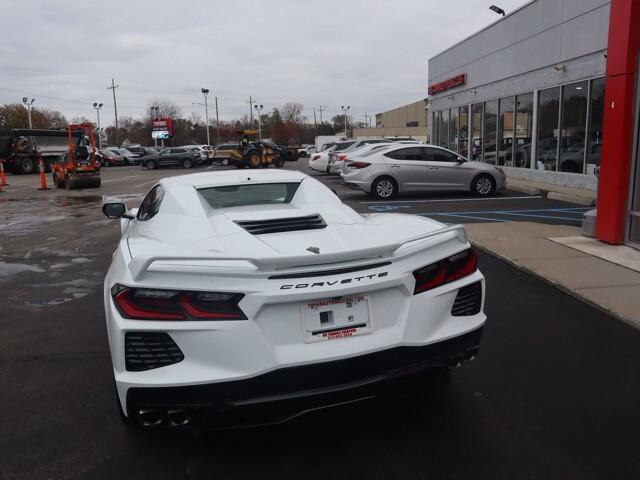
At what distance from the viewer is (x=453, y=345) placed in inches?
123

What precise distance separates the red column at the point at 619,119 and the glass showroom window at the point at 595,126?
7.94 meters

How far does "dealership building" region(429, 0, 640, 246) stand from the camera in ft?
26.6

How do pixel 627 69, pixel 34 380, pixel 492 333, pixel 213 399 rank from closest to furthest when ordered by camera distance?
pixel 213 399 → pixel 34 380 → pixel 492 333 → pixel 627 69

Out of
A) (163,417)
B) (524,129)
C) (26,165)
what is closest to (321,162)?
(524,129)

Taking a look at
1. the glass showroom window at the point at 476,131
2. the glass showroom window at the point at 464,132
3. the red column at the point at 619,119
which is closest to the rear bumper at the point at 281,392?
the red column at the point at 619,119

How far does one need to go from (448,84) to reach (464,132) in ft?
9.31

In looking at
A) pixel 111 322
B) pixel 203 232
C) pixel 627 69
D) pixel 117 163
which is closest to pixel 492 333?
pixel 203 232

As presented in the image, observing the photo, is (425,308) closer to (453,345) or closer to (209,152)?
(453,345)

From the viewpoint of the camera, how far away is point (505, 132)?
2167 cm

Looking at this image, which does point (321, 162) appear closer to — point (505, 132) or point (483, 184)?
point (505, 132)

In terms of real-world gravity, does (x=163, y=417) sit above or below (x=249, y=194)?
A: below

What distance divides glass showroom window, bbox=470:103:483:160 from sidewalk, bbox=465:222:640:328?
14.9m

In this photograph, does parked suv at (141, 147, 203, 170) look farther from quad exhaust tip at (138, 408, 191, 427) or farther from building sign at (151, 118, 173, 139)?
quad exhaust tip at (138, 408, 191, 427)

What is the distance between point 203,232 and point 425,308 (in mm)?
1492
